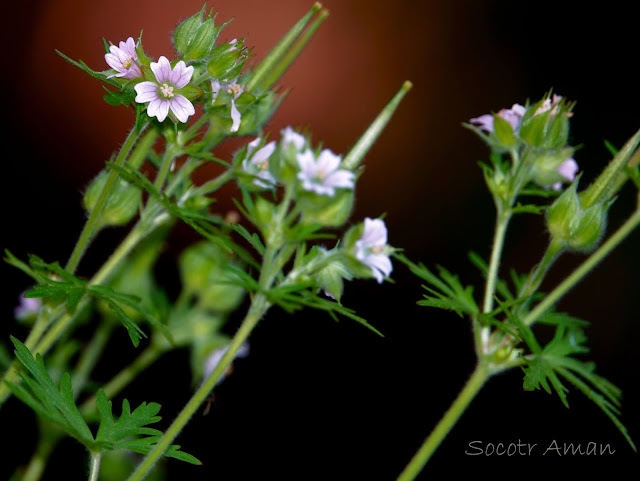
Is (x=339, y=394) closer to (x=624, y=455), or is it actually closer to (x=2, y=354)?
(x=624, y=455)

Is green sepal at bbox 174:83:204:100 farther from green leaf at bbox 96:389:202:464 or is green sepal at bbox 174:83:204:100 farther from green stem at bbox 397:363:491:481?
green stem at bbox 397:363:491:481

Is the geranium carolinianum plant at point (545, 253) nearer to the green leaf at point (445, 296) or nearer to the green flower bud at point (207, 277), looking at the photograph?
the green leaf at point (445, 296)

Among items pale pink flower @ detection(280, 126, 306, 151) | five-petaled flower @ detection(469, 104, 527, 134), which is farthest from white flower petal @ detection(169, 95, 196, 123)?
five-petaled flower @ detection(469, 104, 527, 134)

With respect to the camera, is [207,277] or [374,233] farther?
[207,277]

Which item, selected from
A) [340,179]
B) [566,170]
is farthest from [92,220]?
[566,170]

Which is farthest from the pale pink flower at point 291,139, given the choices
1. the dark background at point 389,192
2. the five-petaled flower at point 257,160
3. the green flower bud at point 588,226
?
the dark background at point 389,192

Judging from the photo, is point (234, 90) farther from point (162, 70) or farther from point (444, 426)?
point (444, 426)

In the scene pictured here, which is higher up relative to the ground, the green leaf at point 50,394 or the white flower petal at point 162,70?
the white flower petal at point 162,70
